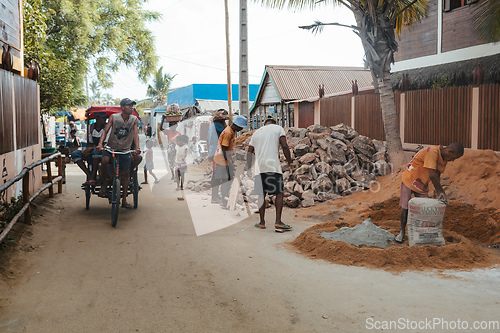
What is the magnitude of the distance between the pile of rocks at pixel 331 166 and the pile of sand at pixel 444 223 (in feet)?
1.26

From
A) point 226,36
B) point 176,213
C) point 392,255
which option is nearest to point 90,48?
point 226,36

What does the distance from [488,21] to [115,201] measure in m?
10.9

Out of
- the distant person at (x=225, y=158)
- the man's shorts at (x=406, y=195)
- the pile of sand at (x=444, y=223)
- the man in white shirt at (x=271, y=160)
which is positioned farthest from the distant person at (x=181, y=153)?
the man's shorts at (x=406, y=195)

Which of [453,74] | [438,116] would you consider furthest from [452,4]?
[438,116]

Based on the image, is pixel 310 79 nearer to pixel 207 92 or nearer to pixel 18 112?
pixel 207 92

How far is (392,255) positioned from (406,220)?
114cm

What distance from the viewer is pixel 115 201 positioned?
8.01 m

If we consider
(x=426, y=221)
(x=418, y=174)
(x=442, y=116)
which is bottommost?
(x=426, y=221)

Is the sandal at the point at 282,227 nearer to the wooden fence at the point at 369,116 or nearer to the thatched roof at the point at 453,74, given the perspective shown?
the wooden fence at the point at 369,116

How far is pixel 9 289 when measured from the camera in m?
4.74

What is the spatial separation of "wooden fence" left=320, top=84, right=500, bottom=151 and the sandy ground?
16.4 feet

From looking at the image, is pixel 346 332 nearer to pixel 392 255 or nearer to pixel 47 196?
pixel 392 255

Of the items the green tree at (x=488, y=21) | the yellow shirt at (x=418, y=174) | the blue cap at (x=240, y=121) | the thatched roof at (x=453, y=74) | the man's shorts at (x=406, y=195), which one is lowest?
the man's shorts at (x=406, y=195)

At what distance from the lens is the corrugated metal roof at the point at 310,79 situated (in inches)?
1024
